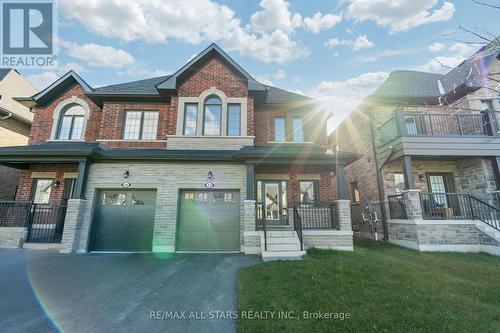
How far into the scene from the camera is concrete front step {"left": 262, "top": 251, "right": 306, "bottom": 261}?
7.34 meters

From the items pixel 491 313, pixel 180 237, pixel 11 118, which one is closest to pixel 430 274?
pixel 491 313

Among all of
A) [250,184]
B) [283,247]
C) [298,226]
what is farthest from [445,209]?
[250,184]

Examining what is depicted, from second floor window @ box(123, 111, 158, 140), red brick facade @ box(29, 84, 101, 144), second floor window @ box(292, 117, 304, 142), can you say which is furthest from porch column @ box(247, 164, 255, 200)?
red brick facade @ box(29, 84, 101, 144)

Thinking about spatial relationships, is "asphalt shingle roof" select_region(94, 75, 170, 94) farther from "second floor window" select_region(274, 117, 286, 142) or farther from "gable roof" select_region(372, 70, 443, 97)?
"gable roof" select_region(372, 70, 443, 97)

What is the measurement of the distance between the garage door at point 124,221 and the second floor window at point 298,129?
7.29m

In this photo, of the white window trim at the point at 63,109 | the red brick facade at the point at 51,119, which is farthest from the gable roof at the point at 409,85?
the white window trim at the point at 63,109

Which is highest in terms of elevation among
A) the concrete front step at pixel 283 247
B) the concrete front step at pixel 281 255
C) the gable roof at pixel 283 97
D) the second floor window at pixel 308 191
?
the gable roof at pixel 283 97

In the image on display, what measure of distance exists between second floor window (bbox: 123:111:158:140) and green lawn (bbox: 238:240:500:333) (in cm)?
830

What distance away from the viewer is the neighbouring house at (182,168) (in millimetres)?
8836

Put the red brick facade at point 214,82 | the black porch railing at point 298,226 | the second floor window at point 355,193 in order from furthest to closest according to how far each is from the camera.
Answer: the second floor window at point 355,193, the red brick facade at point 214,82, the black porch railing at point 298,226

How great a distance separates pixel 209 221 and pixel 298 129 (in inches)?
252

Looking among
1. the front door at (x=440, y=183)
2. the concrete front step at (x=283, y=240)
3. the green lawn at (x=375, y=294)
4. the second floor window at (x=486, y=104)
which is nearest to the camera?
the green lawn at (x=375, y=294)

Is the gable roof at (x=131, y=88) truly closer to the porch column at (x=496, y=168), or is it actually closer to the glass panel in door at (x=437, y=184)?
the glass panel in door at (x=437, y=184)

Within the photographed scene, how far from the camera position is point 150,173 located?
9.44 meters
